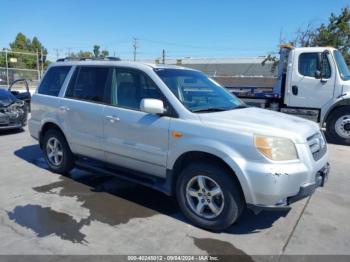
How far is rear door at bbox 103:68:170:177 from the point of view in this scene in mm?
4207

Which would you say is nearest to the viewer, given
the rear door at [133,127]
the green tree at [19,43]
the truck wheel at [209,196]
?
the truck wheel at [209,196]

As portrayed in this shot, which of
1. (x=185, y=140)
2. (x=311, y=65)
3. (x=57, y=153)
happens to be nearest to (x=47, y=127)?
(x=57, y=153)

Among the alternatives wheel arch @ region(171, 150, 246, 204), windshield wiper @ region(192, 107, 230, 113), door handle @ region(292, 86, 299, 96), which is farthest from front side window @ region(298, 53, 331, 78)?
wheel arch @ region(171, 150, 246, 204)

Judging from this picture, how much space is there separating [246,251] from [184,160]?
1.22 m

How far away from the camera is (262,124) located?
3738 millimetres

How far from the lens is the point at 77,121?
525 centimetres

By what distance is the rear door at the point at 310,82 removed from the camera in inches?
359

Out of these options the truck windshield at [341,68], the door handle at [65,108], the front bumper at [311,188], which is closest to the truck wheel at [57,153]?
the door handle at [65,108]

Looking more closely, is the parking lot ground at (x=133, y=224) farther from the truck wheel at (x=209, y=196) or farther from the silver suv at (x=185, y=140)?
the silver suv at (x=185, y=140)

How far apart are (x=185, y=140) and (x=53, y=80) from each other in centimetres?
321

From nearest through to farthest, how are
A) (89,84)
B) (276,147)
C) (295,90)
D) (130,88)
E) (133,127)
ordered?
(276,147), (133,127), (130,88), (89,84), (295,90)

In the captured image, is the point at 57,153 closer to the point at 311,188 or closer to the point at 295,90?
the point at 311,188

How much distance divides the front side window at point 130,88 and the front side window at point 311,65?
6.36 metres

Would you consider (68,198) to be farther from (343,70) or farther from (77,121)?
(343,70)
